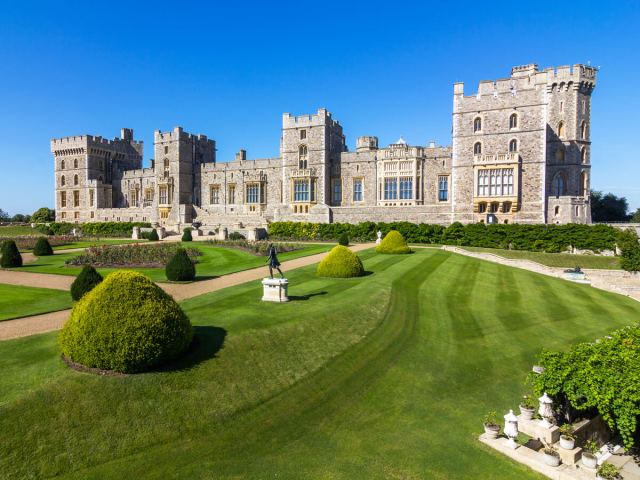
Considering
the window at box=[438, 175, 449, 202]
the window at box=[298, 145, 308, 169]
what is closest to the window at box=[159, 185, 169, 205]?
the window at box=[298, 145, 308, 169]

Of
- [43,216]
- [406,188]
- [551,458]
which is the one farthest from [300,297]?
[43,216]

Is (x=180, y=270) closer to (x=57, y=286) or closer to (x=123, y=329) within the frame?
(x=57, y=286)

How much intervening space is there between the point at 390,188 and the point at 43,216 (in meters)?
64.6

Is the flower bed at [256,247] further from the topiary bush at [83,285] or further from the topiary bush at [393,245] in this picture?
the topiary bush at [83,285]

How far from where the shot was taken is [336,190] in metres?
55.8

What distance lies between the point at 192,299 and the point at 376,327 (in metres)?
6.91

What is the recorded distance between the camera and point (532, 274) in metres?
28.8

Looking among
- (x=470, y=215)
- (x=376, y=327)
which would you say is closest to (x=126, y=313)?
(x=376, y=327)

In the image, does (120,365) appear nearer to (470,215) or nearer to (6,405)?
(6,405)

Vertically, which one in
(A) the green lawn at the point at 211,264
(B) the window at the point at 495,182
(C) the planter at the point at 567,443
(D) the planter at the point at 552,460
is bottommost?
(D) the planter at the point at 552,460

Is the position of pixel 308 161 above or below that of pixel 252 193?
above

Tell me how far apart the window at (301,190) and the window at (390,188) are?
9.83 m

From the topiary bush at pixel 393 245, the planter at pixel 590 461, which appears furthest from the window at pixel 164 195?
the planter at pixel 590 461

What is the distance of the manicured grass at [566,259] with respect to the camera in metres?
32.4
